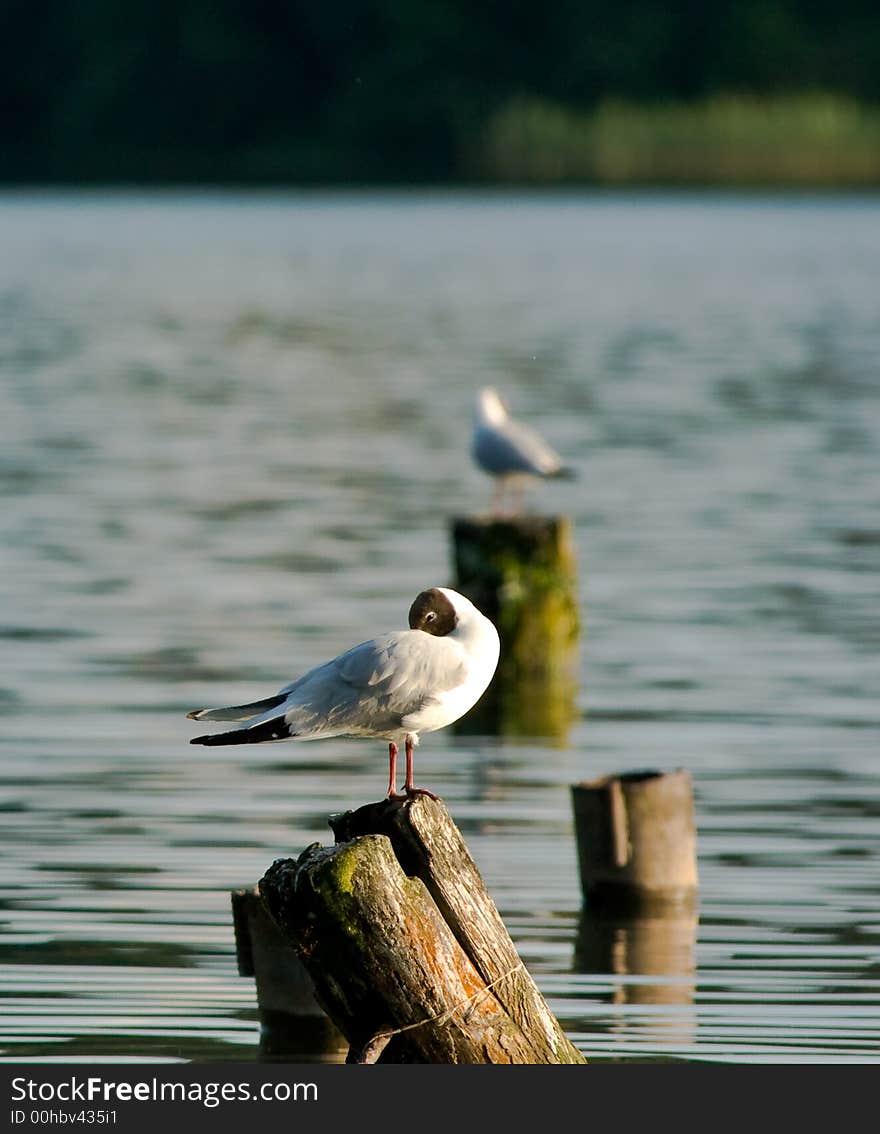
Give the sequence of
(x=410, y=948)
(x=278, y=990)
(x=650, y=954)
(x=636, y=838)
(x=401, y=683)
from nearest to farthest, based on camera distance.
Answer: (x=410, y=948)
(x=401, y=683)
(x=278, y=990)
(x=650, y=954)
(x=636, y=838)

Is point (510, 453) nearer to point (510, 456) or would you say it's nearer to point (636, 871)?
point (510, 456)

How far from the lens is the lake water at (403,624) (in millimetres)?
8102

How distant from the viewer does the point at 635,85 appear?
8388cm

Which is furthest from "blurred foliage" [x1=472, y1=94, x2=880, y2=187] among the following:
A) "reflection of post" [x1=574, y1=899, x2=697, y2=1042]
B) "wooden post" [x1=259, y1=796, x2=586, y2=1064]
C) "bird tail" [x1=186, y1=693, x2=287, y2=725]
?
"wooden post" [x1=259, y1=796, x2=586, y2=1064]

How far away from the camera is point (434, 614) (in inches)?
251

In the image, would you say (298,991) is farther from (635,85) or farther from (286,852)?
(635,85)

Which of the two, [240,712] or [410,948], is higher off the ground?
[240,712]

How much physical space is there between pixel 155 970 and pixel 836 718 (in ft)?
14.7

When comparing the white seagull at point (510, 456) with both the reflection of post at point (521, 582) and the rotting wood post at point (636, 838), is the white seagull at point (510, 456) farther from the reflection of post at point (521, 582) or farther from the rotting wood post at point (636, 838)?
the rotting wood post at point (636, 838)

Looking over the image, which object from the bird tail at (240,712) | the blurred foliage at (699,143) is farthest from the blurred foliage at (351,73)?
the bird tail at (240,712)

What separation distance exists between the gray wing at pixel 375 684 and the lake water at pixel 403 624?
1451mm

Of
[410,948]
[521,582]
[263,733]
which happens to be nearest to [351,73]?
[521,582]

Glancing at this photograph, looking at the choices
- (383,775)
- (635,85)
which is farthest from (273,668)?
(635,85)

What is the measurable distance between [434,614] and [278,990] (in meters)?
1.71
